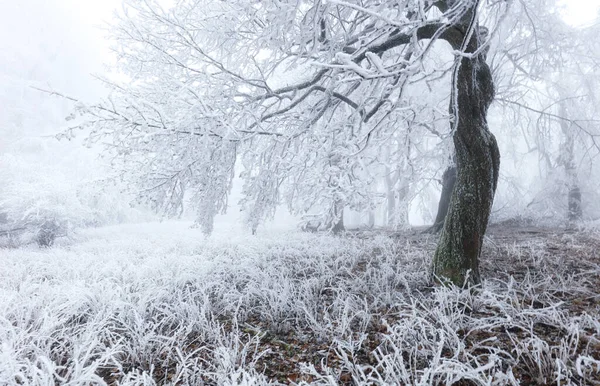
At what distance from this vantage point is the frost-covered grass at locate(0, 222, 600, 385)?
202cm

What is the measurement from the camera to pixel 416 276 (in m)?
4.20

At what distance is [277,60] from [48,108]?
139 ft

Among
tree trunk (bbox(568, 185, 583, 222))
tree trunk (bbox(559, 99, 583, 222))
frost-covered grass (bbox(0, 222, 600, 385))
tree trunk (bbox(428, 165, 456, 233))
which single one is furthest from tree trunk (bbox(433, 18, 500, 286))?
tree trunk (bbox(568, 185, 583, 222))

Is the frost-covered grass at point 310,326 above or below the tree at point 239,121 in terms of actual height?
below

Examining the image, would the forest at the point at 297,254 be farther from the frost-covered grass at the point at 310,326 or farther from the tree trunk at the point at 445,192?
the tree trunk at the point at 445,192

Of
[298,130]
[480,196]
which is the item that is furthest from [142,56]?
[480,196]

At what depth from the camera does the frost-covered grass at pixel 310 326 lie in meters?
2.02

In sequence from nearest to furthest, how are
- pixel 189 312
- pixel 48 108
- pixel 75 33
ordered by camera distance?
pixel 189 312
pixel 48 108
pixel 75 33

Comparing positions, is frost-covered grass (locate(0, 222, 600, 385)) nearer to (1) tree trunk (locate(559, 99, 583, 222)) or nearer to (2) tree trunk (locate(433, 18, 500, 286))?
(2) tree trunk (locate(433, 18, 500, 286))

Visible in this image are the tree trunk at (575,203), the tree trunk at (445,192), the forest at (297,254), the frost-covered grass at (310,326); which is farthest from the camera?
the tree trunk at (575,203)

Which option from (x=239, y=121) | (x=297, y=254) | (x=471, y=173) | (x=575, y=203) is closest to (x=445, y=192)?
(x=297, y=254)

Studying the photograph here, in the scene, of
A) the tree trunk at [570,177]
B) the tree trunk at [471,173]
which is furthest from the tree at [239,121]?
the tree trunk at [570,177]

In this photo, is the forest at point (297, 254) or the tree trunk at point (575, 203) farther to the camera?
the tree trunk at point (575, 203)

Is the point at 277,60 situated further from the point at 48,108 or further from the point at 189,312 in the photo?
the point at 48,108
